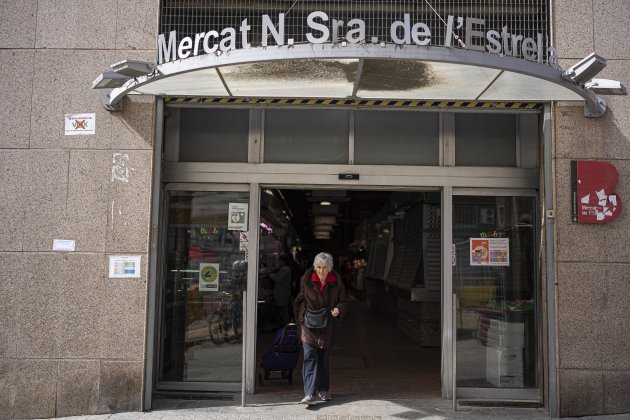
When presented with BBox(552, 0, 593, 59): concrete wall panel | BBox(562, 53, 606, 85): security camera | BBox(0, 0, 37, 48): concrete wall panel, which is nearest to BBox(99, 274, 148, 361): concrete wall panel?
BBox(0, 0, 37, 48): concrete wall panel

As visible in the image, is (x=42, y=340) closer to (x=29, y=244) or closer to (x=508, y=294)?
(x=29, y=244)

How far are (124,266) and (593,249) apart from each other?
519 cm

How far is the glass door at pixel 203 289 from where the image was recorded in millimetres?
7645

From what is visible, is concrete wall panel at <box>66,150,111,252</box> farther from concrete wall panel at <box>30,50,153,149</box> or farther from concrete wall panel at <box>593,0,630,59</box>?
concrete wall panel at <box>593,0,630,59</box>

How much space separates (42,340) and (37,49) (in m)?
3.27

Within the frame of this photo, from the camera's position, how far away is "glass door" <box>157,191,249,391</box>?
7645 mm

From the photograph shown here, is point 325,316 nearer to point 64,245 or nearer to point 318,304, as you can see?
point 318,304

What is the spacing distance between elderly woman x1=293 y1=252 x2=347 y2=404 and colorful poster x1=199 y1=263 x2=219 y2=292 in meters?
1.17

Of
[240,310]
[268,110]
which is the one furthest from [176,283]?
[268,110]

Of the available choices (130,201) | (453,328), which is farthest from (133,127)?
(453,328)

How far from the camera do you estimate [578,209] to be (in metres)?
6.94

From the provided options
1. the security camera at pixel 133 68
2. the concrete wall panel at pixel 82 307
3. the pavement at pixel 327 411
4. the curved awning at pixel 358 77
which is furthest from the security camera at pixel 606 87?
the concrete wall panel at pixel 82 307

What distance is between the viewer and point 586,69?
575 centimetres

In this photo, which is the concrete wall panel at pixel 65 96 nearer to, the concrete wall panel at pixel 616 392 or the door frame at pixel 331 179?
the door frame at pixel 331 179
